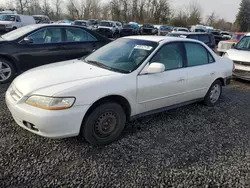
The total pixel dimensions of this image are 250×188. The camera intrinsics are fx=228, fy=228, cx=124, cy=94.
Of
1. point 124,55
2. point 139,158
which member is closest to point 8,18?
point 124,55

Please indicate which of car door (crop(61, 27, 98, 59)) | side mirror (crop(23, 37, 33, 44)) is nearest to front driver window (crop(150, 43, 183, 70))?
car door (crop(61, 27, 98, 59))

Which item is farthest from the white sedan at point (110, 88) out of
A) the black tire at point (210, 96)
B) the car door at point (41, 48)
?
the car door at point (41, 48)

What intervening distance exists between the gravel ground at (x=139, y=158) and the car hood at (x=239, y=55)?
3.81 metres

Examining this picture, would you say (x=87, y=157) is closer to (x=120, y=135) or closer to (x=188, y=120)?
(x=120, y=135)

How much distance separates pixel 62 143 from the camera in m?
3.18

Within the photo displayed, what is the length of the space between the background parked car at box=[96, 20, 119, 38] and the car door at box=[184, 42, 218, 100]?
20498 mm

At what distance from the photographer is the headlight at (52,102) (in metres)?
2.72

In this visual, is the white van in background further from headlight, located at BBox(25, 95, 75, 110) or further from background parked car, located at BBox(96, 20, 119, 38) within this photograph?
headlight, located at BBox(25, 95, 75, 110)

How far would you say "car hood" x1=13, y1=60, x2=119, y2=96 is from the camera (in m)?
2.98

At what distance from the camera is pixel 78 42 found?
6500 mm

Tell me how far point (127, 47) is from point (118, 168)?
2083 millimetres

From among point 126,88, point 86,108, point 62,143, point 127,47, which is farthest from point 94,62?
point 62,143

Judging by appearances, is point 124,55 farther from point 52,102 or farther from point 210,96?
A: point 210,96

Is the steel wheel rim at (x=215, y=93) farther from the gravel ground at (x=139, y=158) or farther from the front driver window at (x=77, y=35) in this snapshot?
the front driver window at (x=77, y=35)
